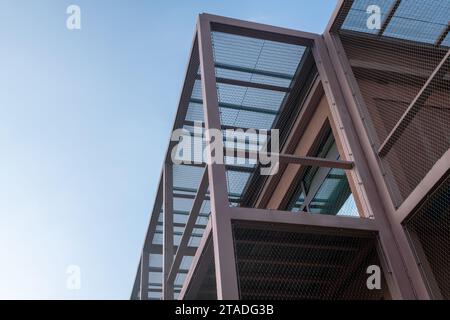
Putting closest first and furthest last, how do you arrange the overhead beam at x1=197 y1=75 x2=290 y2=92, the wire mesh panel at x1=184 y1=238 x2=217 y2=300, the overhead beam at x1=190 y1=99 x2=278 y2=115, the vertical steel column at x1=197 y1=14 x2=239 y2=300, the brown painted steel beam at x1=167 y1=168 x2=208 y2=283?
the vertical steel column at x1=197 y1=14 x2=239 y2=300 < the wire mesh panel at x1=184 y1=238 x2=217 y2=300 < the brown painted steel beam at x1=167 y1=168 x2=208 y2=283 < the overhead beam at x1=197 y1=75 x2=290 y2=92 < the overhead beam at x1=190 y1=99 x2=278 y2=115

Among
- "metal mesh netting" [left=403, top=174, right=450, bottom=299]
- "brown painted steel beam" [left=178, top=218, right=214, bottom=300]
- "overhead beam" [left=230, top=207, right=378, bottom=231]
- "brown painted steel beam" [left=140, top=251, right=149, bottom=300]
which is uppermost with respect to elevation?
"brown painted steel beam" [left=140, top=251, right=149, bottom=300]

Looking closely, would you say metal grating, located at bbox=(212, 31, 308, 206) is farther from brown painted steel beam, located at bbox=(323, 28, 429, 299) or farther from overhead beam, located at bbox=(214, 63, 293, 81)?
brown painted steel beam, located at bbox=(323, 28, 429, 299)

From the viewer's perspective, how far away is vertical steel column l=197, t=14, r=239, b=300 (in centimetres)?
454

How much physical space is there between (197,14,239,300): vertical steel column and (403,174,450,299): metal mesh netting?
1.97m

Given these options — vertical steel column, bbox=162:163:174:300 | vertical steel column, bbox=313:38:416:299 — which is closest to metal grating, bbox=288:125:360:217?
vertical steel column, bbox=313:38:416:299

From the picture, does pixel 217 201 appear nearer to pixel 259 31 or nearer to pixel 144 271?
pixel 259 31

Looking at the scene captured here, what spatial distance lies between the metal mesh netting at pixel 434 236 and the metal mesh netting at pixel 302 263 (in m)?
0.48

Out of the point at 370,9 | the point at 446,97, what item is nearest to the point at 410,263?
the point at 446,97

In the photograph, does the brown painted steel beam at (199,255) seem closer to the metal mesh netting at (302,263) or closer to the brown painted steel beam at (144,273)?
the metal mesh netting at (302,263)

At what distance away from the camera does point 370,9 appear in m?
6.45

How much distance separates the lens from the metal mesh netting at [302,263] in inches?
210
